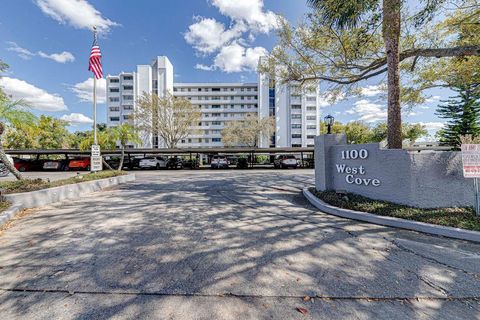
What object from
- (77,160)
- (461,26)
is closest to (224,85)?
(77,160)

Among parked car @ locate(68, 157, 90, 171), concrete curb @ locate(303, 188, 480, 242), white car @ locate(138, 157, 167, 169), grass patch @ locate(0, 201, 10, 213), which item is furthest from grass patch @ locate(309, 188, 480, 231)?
parked car @ locate(68, 157, 90, 171)

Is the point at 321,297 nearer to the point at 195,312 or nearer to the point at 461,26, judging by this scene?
the point at 195,312

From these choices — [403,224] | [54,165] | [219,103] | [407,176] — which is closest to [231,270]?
[403,224]

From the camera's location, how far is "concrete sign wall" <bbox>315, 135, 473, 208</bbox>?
5.15 metres

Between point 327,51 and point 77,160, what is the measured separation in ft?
93.6

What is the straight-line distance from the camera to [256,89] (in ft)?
194

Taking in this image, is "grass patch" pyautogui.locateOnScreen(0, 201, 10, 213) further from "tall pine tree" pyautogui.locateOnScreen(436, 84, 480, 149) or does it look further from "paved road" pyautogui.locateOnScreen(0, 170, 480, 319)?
"tall pine tree" pyautogui.locateOnScreen(436, 84, 480, 149)

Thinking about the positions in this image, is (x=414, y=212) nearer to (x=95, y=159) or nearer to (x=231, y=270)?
(x=231, y=270)

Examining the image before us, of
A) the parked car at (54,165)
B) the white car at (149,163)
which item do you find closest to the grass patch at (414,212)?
the white car at (149,163)

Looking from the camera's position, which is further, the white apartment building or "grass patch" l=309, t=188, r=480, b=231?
the white apartment building

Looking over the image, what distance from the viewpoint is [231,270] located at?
2.96 metres

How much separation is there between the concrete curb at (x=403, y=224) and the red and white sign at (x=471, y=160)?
5.00 ft

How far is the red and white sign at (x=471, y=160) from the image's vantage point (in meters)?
4.63

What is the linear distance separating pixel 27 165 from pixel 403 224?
116ft
